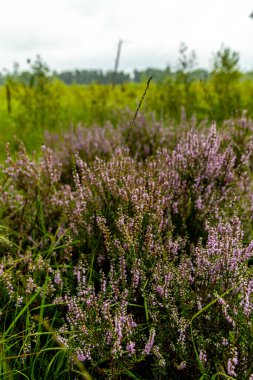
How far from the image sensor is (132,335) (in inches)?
61.4

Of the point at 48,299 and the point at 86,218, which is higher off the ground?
the point at 86,218

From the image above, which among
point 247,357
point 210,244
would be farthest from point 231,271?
point 247,357

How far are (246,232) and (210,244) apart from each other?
2.51ft

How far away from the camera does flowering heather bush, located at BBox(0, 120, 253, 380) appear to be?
1504 mm

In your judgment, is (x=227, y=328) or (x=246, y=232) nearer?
(x=227, y=328)

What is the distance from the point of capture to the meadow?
4.95 ft

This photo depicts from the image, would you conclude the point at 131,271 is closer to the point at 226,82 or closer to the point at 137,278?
the point at 137,278

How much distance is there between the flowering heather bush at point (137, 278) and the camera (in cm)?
150

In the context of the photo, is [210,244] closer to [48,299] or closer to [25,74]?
[48,299]

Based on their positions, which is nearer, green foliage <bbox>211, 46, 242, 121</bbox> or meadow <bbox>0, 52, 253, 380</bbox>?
meadow <bbox>0, 52, 253, 380</bbox>

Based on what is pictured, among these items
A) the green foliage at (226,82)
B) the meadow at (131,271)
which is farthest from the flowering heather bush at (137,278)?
the green foliage at (226,82)

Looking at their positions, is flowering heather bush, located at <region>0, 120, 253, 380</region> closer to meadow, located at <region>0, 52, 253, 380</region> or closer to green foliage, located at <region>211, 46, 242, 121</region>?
meadow, located at <region>0, 52, 253, 380</region>

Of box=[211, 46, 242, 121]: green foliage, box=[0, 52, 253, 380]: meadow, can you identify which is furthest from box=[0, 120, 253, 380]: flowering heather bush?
box=[211, 46, 242, 121]: green foliage

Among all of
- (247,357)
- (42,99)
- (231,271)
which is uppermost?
(231,271)
